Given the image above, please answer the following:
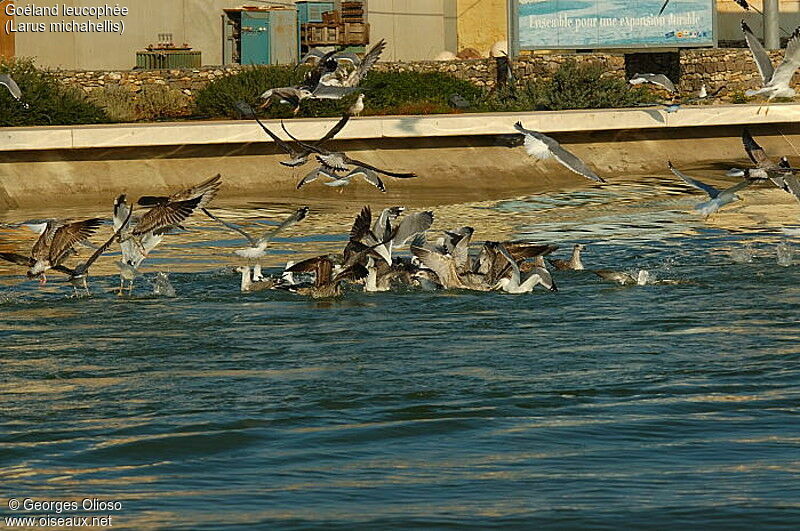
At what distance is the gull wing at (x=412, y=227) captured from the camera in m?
14.0

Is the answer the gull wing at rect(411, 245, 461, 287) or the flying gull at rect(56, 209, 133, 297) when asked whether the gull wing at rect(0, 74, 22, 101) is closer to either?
the flying gull at rect(56, 209, 133, 297)

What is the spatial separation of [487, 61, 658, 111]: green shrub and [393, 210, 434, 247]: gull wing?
592 inches

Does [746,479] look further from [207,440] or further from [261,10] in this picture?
[261,10]

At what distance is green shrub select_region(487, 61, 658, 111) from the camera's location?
2931 cm

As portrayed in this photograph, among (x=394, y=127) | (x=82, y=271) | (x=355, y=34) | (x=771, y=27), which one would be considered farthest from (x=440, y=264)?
(x=355, y=34)

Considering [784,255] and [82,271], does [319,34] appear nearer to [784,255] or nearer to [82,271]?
[784,255]

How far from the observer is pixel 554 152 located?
15.2m

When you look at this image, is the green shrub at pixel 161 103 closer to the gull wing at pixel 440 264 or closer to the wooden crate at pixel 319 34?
the wooden crate at pixel 319 34

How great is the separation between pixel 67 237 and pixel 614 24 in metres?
21.8

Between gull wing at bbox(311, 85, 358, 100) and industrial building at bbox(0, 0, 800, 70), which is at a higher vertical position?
industrial building at bbox(0, 0, 800, 70)

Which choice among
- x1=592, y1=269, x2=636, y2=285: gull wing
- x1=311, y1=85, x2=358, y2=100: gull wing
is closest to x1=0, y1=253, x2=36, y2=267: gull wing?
x1=311, y1=85, x2=358, y2=100: gull wing

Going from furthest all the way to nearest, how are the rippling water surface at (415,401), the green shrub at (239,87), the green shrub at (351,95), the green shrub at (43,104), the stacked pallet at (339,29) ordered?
the stacked pallet at (339,29) → the green shrub at (239,87) → the green shrub at (351,95) → the green shrub at (43,104) → the rippling water surface at (415,401)

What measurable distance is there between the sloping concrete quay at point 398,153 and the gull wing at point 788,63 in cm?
625

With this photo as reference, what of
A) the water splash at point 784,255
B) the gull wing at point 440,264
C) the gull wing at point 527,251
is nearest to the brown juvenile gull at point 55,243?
the gull wing at point 440,264
